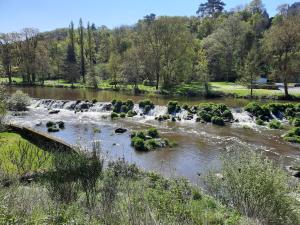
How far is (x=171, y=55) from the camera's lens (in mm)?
63531

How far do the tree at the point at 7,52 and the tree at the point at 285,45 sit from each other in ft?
181

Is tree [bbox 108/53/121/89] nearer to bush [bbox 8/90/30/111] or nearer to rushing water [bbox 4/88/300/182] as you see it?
rushing water [bbox 4/88/300/182]

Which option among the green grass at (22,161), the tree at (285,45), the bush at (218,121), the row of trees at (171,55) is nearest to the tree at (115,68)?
the row of trees at (171,55)

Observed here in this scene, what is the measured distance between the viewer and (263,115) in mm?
39500

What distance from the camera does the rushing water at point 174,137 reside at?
82.5 ft

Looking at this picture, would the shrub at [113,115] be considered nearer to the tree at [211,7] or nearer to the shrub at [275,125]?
the shrub at [275,125]

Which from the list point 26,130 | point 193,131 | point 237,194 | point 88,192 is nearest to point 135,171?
point 88,192

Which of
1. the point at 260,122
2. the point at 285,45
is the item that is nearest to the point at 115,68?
the point at 285,45

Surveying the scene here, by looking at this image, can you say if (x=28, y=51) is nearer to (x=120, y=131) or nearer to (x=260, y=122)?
(x=120, y=131)

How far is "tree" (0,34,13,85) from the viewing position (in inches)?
3189

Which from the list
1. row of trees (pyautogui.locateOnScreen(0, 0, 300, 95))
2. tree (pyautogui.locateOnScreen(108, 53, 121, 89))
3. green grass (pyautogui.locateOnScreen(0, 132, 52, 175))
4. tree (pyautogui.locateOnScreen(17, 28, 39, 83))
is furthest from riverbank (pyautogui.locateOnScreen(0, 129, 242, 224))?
tree (pyautogui.locateOnScreen(17, 28, 39, 83))

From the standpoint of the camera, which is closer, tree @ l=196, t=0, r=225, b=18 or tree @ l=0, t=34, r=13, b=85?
tree @ l=0, t=34, r=13, b=85

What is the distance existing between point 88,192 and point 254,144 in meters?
20.1

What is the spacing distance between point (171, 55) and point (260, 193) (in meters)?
53.7
